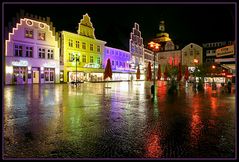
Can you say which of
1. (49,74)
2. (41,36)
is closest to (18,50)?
(41,36)

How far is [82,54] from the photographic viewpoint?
58812 mm

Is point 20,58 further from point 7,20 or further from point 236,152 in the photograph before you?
point 236,152

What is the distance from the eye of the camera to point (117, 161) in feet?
16.5

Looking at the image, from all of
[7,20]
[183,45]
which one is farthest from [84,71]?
[183,45]

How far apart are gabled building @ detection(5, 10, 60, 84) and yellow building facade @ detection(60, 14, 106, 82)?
105 inches

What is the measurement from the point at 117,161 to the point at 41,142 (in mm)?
2375

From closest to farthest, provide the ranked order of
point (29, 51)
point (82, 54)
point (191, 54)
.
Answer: point (29, 51) < point (82, 54) < point (191, 54)

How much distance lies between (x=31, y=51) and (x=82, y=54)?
49.1ft

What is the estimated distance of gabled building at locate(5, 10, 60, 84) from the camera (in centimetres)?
4231

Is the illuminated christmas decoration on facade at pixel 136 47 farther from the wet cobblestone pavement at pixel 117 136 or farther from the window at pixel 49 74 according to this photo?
the wet cobblestone pavement at pixel 117 136

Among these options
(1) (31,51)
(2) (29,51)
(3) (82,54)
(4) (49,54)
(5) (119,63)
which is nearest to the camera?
(2) (29,51)

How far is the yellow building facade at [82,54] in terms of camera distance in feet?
175

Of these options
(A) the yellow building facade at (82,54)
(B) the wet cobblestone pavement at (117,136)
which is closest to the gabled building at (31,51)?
(A) the yellow building facade at (82,54)

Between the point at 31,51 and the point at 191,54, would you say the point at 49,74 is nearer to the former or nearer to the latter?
the point at 31,51
